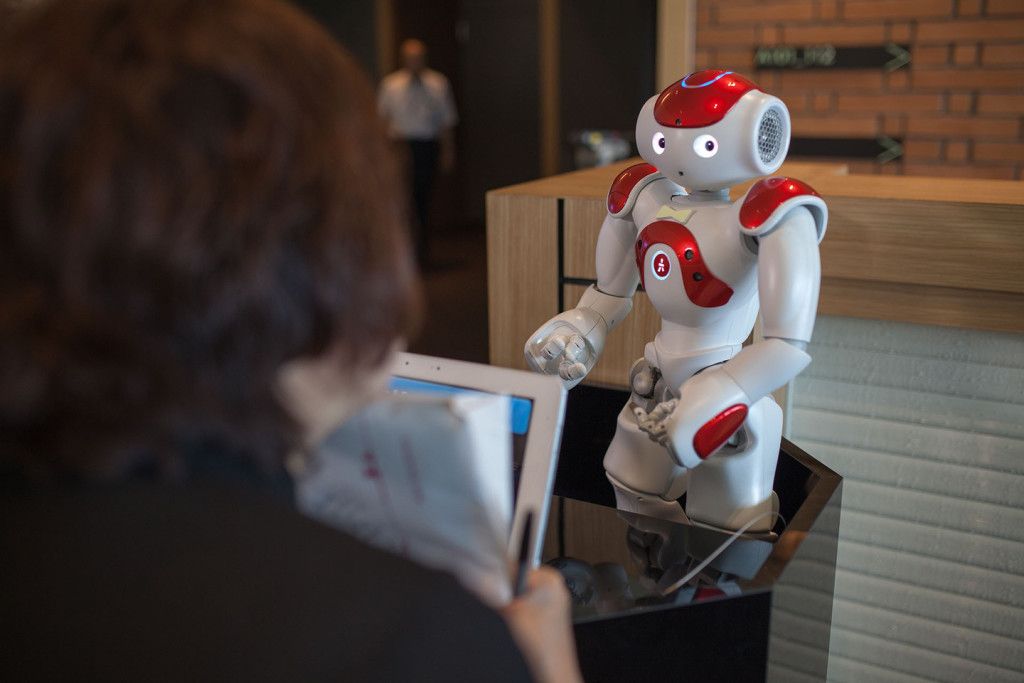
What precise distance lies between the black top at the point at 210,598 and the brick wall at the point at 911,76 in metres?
3.37

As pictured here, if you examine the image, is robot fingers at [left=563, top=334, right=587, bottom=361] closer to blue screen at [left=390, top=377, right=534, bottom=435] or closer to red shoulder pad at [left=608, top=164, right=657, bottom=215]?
red shoulder pad at [left=608, top=164, right=657, bottom=215]

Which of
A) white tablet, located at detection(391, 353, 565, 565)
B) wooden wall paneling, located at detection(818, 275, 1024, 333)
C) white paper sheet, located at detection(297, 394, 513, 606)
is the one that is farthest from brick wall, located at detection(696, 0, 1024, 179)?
white paper sheet, located at detection(297, 394, 513, 606)

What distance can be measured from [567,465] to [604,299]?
1.02 feet

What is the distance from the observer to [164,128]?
50cm

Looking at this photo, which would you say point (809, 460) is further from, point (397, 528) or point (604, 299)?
point (397, 528)

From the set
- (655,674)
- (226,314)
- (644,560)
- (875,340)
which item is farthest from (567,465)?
(226,314)

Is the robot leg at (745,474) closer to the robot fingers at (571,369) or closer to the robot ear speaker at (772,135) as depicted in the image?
the robot fingers at (571,369)

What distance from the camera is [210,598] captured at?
0.50m

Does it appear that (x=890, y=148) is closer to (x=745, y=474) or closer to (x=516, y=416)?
(x=745, y=474)

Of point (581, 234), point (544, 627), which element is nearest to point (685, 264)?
point (581, 234)

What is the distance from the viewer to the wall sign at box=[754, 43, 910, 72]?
337cm

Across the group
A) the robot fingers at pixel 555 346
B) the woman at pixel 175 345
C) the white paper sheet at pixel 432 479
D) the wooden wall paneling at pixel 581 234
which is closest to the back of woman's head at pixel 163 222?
the woman at pixel 175 345

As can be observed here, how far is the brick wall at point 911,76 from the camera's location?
3.26 metres

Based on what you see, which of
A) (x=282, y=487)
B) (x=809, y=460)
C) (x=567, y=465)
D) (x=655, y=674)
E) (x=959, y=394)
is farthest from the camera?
(x=959, y=394)
